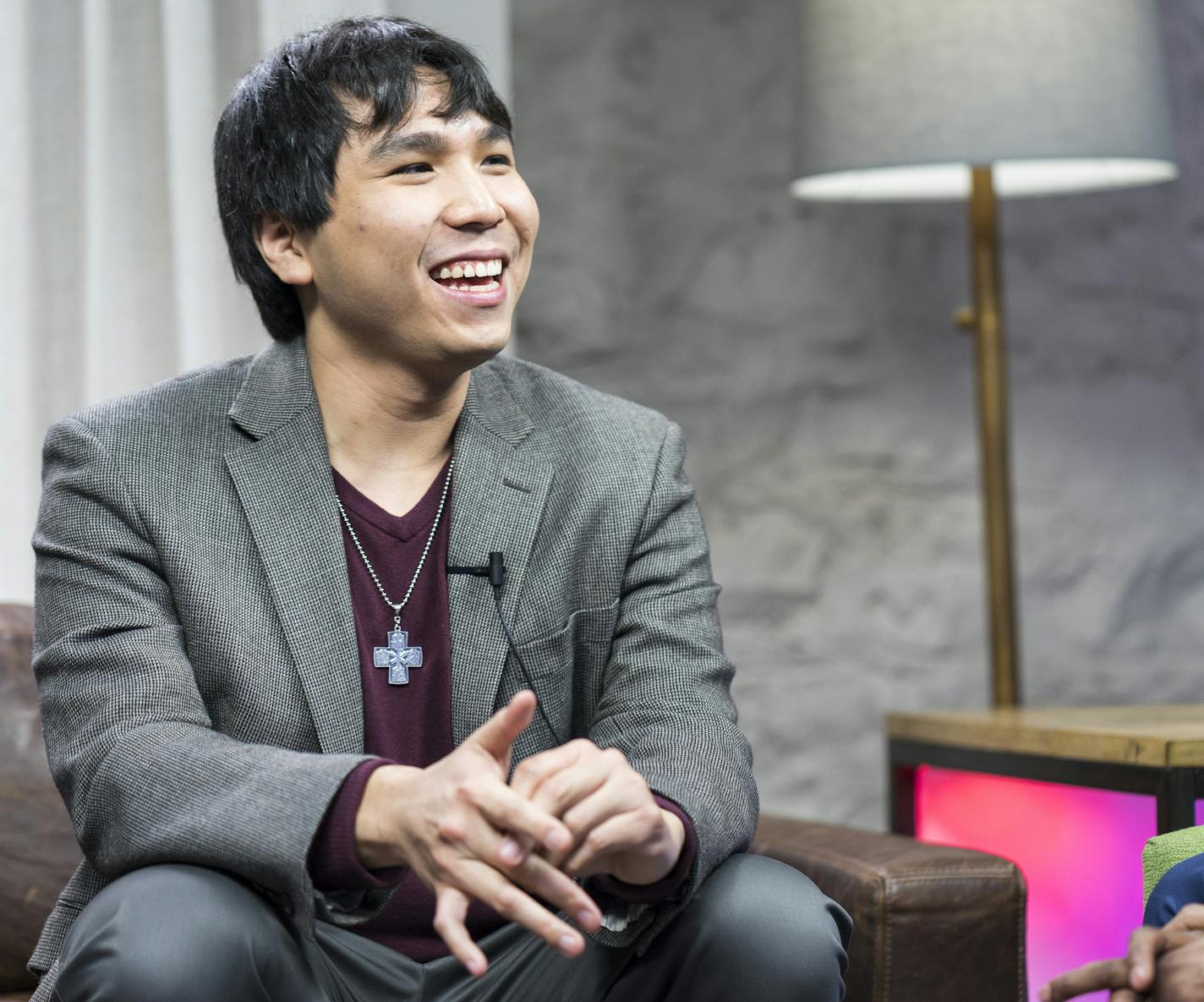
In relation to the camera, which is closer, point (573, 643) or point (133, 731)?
point (133, 731)

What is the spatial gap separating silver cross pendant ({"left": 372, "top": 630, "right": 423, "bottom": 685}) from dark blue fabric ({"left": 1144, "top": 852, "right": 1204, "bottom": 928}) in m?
0.75

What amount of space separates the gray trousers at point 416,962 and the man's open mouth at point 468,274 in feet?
2.13

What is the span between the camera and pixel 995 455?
276 centimetres

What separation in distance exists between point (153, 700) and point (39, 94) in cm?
138

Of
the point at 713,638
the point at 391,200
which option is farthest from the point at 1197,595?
the point at 391,200

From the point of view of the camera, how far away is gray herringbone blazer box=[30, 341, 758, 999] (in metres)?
1.44

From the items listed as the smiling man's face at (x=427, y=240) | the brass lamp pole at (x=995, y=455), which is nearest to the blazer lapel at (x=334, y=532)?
the smiling man's face at (x=427, y=240)

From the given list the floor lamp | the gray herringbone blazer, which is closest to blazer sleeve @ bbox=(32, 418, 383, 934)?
the gray herringbone blazer

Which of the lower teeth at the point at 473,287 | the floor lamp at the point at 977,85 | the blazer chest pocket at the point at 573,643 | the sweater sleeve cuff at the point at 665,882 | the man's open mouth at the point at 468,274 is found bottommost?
the sweater sleeve cuff at the point at 665,882

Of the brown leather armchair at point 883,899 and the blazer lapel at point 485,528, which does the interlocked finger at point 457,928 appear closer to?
the blazer lapel at point 485,528

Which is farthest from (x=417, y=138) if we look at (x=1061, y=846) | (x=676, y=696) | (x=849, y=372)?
(x=849, y=372)

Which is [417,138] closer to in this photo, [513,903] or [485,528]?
[485,528]

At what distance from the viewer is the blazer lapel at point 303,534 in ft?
5.37

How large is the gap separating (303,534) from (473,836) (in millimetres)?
499
